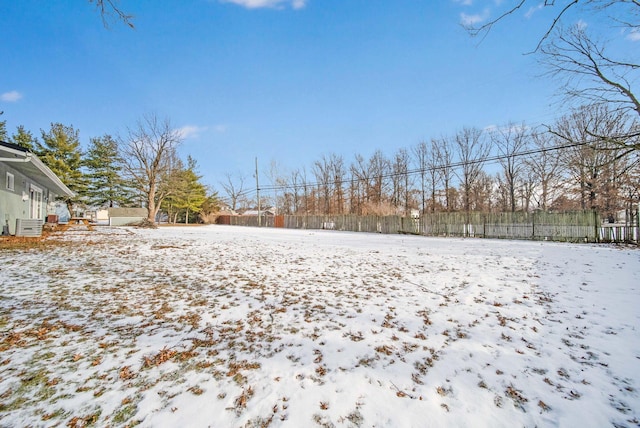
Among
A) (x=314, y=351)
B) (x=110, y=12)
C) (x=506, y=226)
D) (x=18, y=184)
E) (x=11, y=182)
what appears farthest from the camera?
(x=506, y=226)

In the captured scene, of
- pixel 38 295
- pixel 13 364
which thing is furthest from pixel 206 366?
pixel 38 295

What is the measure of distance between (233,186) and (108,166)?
61.4 ft

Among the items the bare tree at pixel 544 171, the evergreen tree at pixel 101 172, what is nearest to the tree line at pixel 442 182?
the bare tree at pixel 544 171

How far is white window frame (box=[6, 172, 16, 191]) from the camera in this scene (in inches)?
412

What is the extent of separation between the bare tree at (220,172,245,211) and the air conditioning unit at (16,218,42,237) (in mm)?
37501

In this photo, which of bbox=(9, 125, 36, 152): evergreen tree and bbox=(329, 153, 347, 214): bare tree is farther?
bbox=(329, 153, 347, 214): bare tree

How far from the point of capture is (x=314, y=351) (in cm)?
266

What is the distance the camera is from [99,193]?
3269 cm

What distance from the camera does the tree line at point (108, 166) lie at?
25750mm

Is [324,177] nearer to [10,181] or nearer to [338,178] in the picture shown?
[338,178]

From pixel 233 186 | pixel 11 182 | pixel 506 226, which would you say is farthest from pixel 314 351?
pixel 233 186

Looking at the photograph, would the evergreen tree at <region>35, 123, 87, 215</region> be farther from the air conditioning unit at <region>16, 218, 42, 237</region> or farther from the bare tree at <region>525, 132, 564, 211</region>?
the bare tree at <region>525, 132, 564, 211</region>

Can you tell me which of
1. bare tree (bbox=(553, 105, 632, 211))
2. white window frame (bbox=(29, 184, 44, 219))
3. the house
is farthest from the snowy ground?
bare tree (bbox=(553, 105, 632, 211))

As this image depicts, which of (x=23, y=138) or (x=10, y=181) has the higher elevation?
(x=23, y=138)
